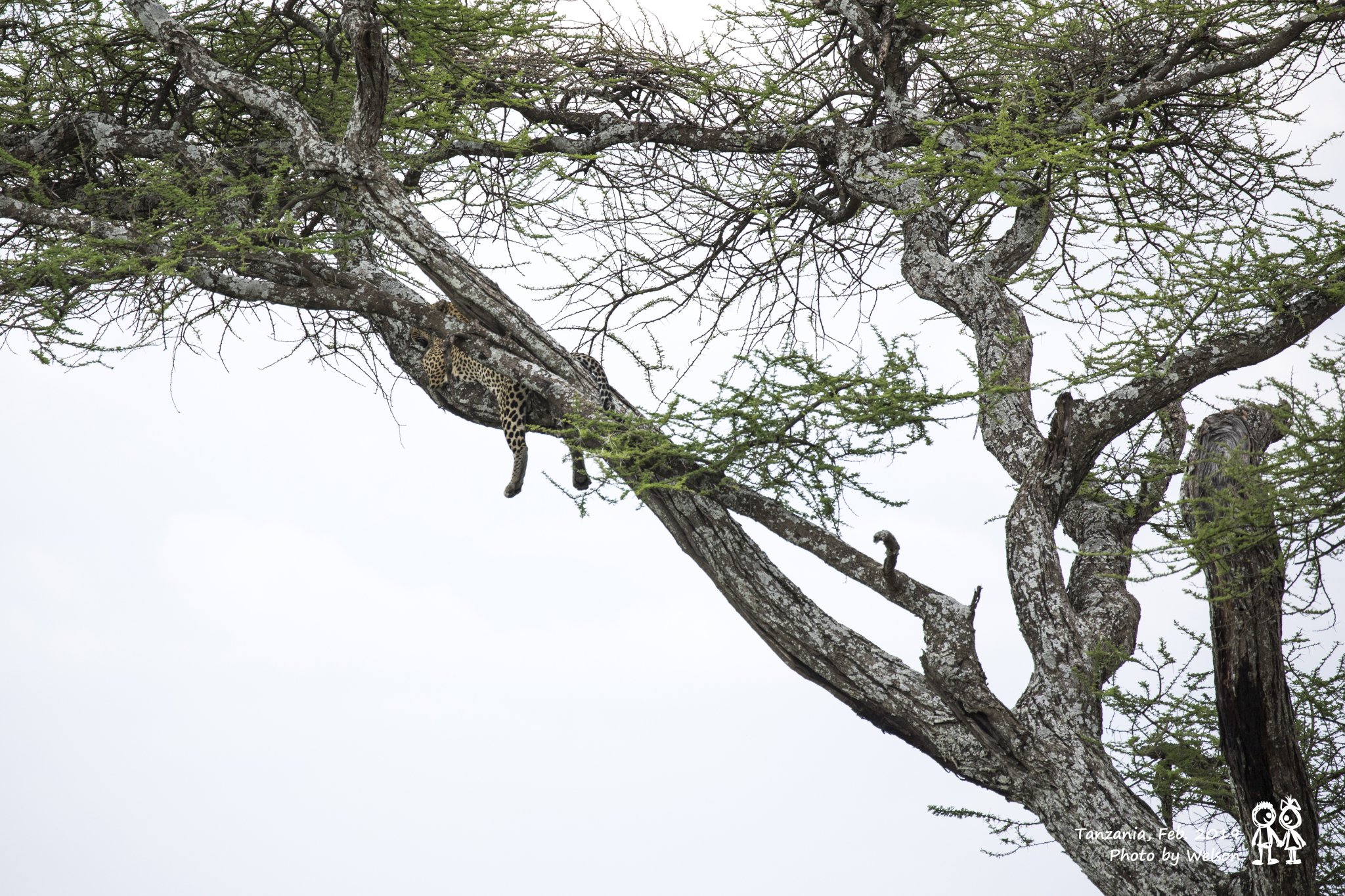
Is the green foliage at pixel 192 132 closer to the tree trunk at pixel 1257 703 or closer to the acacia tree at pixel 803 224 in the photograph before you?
the acacia tree at pixel 803 224

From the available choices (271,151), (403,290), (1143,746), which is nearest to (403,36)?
(271,151)

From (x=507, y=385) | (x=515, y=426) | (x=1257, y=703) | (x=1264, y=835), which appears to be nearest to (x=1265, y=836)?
(x=1264, y=835)

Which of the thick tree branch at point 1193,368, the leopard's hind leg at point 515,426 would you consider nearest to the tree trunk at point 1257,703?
the thick tree branch at point 1193,368

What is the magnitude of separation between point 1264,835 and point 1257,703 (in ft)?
1.55

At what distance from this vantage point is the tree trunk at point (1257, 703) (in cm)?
403

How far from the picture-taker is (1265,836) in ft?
13.4

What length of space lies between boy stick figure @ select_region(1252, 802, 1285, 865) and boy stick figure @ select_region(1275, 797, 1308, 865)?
0.08 ft

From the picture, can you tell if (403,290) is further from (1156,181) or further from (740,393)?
(1156,181)

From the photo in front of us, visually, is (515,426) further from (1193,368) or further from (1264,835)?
(1264,835)

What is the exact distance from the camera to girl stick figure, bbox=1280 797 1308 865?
402cm

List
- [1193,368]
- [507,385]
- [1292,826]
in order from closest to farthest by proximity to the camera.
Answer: [1292,826]
[1193,368]
[507,385]

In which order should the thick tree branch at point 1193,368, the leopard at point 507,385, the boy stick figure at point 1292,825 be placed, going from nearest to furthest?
the boy stick figure at point 1292,825 → the thick tree branch at point 1193,368 → the leopard at point 507,385

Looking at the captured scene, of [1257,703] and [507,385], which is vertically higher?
[507,385]

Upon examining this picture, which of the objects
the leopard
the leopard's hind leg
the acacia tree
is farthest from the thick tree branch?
the leopard's hind leg
